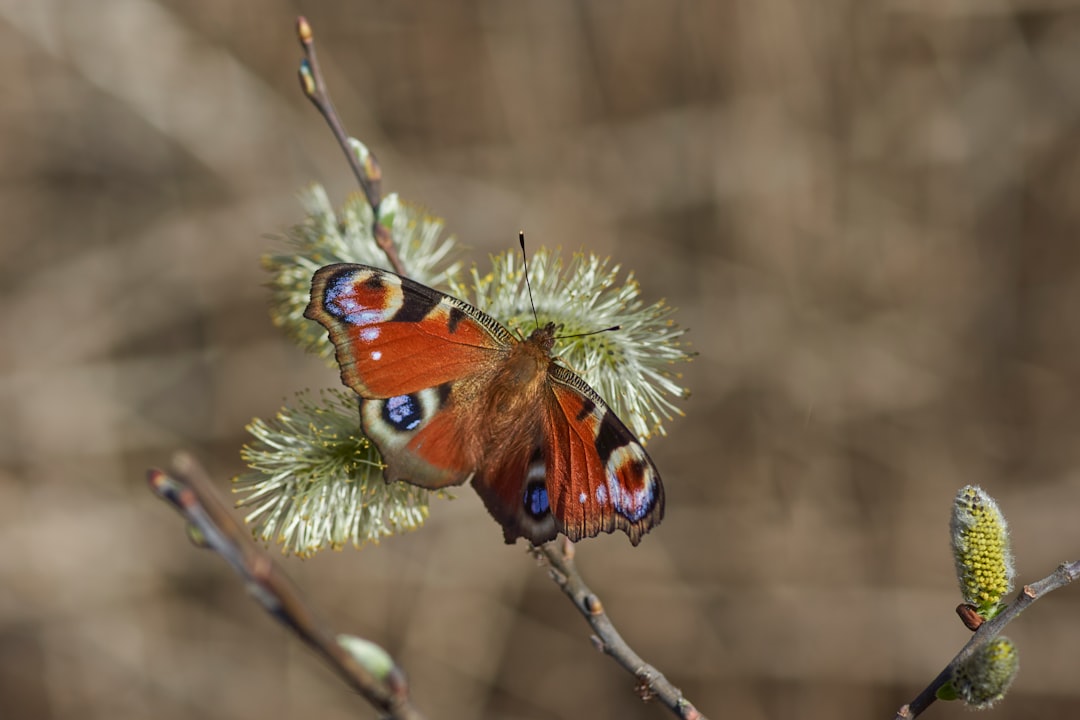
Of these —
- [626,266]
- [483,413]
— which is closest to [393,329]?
[483,413]

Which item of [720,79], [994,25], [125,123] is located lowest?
[125,123]

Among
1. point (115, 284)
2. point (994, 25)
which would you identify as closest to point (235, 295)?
point (115, 284)

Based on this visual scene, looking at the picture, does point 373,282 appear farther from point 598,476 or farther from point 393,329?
point 598,476

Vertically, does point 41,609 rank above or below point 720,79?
below

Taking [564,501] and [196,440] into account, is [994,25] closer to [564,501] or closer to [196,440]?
[564,501]

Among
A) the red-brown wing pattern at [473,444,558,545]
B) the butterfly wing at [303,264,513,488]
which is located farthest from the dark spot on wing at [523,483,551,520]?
the butterfly wing at [303,264,513,488]

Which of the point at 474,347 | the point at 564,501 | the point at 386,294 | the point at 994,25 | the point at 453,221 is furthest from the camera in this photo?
the point at 453,221

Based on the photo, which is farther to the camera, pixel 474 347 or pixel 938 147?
pixel 938 147
